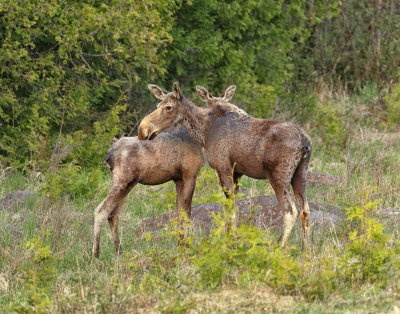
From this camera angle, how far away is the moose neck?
379 inches

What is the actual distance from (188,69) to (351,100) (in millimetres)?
4674

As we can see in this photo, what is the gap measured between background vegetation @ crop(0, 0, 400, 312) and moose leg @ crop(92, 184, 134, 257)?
0.73ft

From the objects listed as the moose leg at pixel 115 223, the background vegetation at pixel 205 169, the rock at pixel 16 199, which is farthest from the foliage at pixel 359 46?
the moose leg at pixel 115 223

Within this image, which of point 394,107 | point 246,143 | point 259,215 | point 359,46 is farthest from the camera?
point 359,46

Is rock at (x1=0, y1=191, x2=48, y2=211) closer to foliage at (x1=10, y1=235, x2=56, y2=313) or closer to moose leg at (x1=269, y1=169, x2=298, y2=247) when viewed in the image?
foliage at (x1=10, y1=235, x2=56, y2=313)

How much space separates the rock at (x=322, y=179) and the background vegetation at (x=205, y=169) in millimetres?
266

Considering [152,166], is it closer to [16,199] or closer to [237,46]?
[16,199]

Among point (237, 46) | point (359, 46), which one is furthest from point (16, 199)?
point (359, 46)

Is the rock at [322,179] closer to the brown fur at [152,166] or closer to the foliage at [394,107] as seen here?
the brown fur at [152,166]

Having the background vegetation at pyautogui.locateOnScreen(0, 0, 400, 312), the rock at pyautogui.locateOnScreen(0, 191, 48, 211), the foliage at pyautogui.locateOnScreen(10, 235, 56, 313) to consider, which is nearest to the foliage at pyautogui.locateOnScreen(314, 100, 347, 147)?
the background vegetation at pyautogui.locateOnScreen(0, 0, 400, 312)

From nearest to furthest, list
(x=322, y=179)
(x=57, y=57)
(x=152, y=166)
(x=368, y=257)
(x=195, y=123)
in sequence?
(x=368, y=257)
(x=152, y=166)
(x=195, y=123)
(x=322, y=179)
(x=57, y=57)

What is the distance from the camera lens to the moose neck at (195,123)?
9.62m

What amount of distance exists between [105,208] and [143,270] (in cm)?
105

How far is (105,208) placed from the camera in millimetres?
9484
